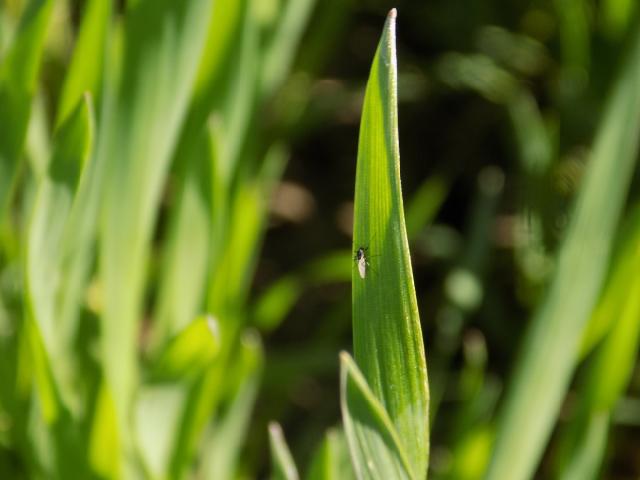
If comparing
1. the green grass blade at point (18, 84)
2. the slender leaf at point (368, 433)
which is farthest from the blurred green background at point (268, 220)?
the slender leaf at point (368, 433)

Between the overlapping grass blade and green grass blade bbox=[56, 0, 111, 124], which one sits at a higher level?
green grass blade bbox=[56, 0, 111, 124]

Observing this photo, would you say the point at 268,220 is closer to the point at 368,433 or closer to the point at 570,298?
the point at 570,298

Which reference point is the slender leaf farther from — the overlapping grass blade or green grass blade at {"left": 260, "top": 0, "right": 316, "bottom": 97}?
green grass blade at {"left": 260, "top": 0, "right": 316, "bottom": 97}

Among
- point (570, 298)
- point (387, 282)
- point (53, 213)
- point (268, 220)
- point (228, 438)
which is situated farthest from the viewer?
point (268, 220)

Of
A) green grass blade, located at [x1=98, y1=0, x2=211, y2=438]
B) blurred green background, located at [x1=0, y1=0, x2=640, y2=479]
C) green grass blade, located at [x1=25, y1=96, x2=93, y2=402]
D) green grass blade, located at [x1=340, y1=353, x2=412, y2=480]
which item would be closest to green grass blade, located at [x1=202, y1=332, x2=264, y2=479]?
blurred green background, located at [x1=0, y1=0, x2=640, y2=479]

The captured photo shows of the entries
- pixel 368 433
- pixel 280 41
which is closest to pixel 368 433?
pixel 368 433
